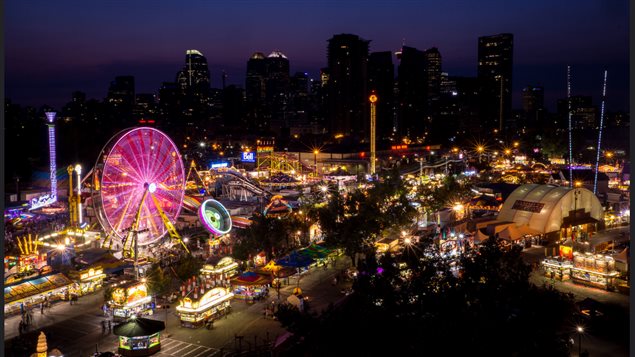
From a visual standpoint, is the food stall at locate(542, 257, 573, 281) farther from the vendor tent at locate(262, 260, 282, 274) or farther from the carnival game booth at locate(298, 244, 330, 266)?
the vendor tent at locate(262, 260, 282, 274)

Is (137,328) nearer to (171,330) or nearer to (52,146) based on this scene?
(171,330)

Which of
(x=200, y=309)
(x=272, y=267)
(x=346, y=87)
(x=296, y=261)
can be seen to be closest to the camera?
(x=200, y=309)

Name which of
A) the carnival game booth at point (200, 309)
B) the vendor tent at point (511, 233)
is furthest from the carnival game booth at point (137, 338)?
the vendor tent at point (511, 233)


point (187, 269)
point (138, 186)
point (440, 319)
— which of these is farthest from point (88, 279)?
point (440, 319)

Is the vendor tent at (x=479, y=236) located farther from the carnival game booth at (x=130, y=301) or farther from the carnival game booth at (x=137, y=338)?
the carnival game booth at (x=137, y=338)

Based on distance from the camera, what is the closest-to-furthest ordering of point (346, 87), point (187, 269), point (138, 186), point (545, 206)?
point (187, 269) < point (138, 186) < point (545, 206) < point (346, 87)

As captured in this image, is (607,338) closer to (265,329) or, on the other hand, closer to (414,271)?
(414,271)

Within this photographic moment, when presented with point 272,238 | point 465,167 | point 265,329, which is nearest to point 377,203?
point 272,238
